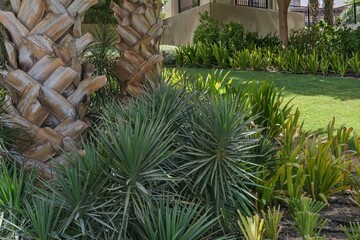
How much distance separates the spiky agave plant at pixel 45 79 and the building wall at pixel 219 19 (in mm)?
16428

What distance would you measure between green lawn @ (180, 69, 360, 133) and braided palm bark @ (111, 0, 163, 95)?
4.03ft

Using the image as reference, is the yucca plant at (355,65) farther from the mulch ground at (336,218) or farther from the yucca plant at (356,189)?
the yucca plant at (356,189)

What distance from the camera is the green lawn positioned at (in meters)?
8.22

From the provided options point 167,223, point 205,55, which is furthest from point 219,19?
point 167,223

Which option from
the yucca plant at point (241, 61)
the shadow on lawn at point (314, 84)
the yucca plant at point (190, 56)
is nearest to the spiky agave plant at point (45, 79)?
the shadow on lawn at point (314, 84)

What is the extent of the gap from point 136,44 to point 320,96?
581 centimetres

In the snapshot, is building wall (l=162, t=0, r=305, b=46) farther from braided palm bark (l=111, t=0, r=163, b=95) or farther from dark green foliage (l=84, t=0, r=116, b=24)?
braided palm bark (l=111, t=0, r=163, b=95)

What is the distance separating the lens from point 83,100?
3.82 metres

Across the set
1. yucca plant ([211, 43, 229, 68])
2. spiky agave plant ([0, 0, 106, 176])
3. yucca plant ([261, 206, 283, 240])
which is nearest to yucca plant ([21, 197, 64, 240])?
spiky agave plant ([0, 0, 106, 176])

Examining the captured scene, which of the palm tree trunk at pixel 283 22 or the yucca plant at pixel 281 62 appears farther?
the palm tree trunk at pixel 283 22

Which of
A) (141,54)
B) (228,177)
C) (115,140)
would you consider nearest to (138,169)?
(115,140)

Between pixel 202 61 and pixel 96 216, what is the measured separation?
41.8 ft

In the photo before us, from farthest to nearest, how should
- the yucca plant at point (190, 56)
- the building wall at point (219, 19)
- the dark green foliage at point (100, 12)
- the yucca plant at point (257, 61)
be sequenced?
1. the building wall at point (219, 19)
2. the dark green foliage at point (100, 12)
3. the yucca plant at point (190, 56)
4. the yucca plant at point (257, 61)

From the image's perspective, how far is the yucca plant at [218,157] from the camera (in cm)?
344
